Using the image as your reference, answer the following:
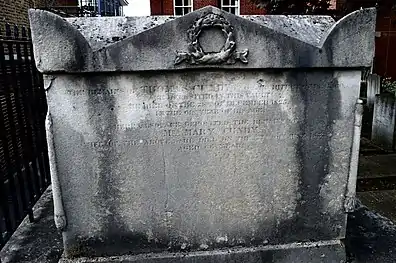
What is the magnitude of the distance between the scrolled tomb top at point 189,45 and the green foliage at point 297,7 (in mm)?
6561

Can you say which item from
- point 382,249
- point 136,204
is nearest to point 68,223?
point 136,204

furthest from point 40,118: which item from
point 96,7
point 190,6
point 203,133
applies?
point 190,6

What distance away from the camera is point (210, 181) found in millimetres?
3068

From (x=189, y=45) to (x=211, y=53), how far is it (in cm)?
18

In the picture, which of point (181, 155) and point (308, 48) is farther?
point (181, 155)

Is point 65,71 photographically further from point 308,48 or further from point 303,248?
point 303,248

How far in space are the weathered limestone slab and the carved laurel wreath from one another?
618cm

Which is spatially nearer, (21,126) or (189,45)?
(189,45)

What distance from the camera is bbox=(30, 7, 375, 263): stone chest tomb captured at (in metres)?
2.70

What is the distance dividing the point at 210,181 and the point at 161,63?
108cm

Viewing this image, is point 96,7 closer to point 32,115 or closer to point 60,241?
point 32,115

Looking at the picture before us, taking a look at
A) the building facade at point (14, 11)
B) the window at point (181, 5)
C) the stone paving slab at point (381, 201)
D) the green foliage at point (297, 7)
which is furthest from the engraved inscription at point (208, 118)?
the window at point (181, 5)

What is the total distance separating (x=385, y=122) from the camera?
808 centimetres

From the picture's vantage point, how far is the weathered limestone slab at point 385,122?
7777 millimetres
